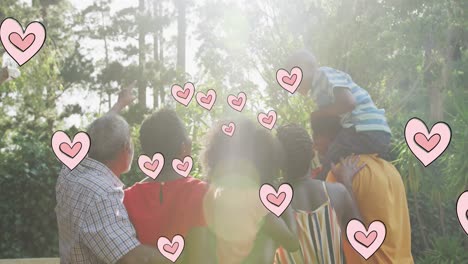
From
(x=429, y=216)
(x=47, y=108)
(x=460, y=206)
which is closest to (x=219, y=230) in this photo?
(x=460, y=206)

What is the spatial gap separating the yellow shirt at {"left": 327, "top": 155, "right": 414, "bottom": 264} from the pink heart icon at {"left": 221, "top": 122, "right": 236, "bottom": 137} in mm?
974

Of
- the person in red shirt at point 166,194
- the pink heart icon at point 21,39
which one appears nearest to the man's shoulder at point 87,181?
the person in red shirt at point 166,194

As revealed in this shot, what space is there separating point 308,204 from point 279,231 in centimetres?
31

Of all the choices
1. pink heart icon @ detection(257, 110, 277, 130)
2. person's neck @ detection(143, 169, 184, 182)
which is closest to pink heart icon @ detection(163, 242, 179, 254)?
person's neck @ detection(143, 169, 184, 182)

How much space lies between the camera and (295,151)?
9.88ft

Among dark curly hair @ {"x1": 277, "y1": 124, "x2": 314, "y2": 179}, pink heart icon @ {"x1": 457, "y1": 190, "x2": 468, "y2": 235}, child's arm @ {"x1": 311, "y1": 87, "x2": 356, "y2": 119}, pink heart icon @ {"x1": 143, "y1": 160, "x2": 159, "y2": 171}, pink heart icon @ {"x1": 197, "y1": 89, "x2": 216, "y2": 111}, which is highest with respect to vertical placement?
child's arm @ {"x1": 311, "y1": 87, "x2": 356, "y2": 119}

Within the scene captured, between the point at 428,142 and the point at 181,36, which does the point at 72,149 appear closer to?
the point at 428,142

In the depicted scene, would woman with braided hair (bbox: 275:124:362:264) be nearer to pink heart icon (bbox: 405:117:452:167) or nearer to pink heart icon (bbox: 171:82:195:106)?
pink heart icon (bbox: 405:117:452:167)

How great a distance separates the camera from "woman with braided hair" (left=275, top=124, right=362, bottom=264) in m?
3.04

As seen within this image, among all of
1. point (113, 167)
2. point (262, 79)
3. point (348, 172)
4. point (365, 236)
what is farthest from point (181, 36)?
point (113, 167)

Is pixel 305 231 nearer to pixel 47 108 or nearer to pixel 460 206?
pixel 460 206

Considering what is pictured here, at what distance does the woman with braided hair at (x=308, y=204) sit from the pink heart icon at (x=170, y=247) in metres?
0.52

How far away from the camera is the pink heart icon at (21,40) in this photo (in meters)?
4.89

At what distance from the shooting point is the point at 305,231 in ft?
10.1
